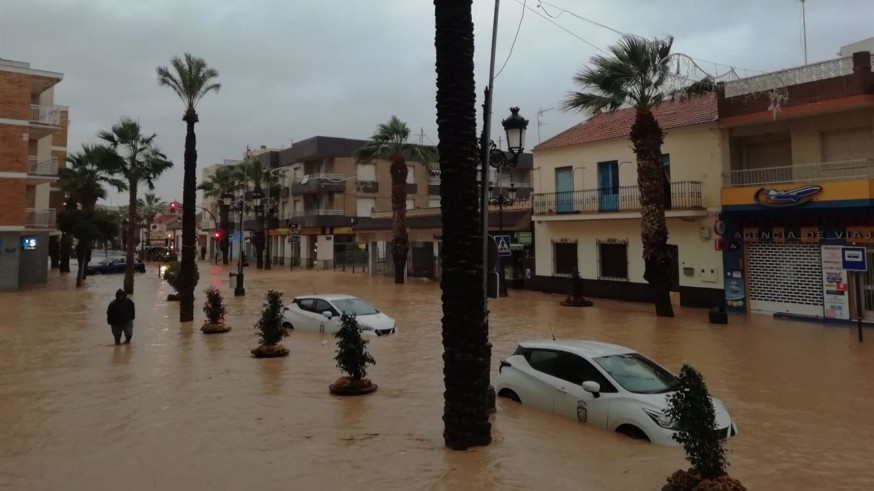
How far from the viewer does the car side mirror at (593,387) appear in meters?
7.89

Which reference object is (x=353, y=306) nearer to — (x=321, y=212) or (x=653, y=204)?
(x=653, y=204)

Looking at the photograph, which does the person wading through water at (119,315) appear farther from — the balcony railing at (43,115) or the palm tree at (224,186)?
the palm tree at (224,186)

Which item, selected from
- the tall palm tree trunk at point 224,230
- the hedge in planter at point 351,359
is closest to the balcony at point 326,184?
the tall palm tree trunk at point 224,230

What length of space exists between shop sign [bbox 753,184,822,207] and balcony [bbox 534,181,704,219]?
263 cm

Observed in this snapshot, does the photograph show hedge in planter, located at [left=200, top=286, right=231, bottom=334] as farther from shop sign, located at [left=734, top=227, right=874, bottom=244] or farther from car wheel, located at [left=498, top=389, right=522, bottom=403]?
shop sign, located at [left=734, top=227, right=874, bottom=244]

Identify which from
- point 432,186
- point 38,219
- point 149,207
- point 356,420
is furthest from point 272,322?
point 149,207

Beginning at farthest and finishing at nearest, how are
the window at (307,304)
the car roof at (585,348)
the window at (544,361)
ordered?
1. the window at (307,304)
2. the window at (544,361)
3. the car roof at (585,348)

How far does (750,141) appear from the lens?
23.0 meters

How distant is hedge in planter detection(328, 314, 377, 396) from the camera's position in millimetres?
9820

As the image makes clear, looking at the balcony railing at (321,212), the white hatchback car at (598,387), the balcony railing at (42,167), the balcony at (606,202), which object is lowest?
the white hatchback car at (598,387)

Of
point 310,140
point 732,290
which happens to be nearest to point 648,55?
point 732,290

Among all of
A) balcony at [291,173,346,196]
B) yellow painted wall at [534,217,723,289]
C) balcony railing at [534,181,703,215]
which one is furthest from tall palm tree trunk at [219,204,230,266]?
balcony railing at [534,181,703,215]

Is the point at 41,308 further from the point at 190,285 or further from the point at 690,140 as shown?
the point at 690,140

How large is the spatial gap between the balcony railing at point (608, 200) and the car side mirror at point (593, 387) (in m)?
17.5
